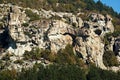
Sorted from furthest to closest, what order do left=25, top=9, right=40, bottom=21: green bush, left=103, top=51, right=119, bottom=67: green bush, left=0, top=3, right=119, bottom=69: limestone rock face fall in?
left=25, top=9, right=40, bottom=21: green bush → left=103, top=51, right=119, bottom=67: green bush → left=0, top=3, right=119, bottom=69: limestone rock face

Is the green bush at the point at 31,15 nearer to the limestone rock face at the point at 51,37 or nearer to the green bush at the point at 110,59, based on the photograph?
the limestone rock face at the point at 51,37

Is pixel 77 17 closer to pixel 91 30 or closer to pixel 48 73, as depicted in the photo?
pixel 91 30

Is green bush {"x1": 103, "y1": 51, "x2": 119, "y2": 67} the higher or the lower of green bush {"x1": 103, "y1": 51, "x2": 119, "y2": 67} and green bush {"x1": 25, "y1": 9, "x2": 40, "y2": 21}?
the lower

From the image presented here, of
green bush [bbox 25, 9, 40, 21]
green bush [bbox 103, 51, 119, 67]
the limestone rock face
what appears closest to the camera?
the limestone rock face

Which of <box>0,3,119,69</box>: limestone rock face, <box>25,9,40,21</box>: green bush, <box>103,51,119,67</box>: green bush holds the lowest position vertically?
<box>103,51,119,67</box>: green bush

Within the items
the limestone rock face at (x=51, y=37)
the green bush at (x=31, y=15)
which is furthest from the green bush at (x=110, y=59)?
the green bush at (x=31, y=15)

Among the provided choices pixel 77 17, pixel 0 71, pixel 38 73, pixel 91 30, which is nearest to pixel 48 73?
pixel 38 73

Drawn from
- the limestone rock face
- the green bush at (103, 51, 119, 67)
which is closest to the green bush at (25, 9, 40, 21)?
the limestone rock face

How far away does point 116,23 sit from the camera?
479 ft

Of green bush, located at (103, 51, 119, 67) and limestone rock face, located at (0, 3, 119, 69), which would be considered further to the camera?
green bush, located at (103, 51, 119, 67)

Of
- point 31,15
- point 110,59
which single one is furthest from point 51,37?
point 110,59

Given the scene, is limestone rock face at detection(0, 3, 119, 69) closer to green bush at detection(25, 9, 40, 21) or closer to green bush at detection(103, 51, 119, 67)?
green bush at detection(103, 51, 119, 67)

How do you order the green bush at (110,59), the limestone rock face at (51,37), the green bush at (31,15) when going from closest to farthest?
the limestone rock face at (51,37), the green bush at (110,59), the green bush at (31,15)

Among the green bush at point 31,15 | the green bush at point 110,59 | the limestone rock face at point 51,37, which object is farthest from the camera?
the green bush at point 31,15
